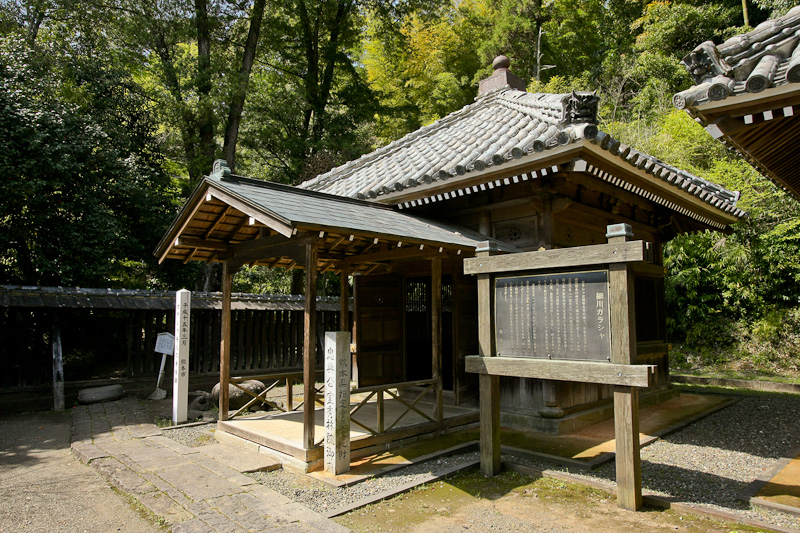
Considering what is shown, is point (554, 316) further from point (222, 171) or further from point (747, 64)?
point (222, 171)

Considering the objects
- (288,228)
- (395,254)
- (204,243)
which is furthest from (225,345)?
(288,228)

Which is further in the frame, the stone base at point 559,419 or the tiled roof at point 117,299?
the tiled roof at point 117,299

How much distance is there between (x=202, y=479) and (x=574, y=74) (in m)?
27.4

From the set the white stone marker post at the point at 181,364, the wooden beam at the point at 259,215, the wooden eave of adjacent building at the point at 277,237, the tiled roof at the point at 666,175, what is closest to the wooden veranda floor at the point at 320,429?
the white stone marker post at the point at 181,364

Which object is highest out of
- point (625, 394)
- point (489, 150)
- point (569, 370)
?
point (489, 150)

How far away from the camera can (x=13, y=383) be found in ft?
28.8

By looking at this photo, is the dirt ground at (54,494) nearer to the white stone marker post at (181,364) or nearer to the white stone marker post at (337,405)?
the white stone marker post at (181,364)

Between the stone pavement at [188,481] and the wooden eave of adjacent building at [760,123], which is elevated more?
the wooden eave of adjacent building at [760,123]

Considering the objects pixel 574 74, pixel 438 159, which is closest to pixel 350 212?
pixel 438 159

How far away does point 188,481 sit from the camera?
4.91 metres

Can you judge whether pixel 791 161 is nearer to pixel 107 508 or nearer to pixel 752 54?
pixel 752 54

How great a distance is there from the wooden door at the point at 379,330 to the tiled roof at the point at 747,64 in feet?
19.7

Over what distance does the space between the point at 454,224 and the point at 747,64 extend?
5063 mm

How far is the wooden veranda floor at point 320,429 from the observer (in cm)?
557
